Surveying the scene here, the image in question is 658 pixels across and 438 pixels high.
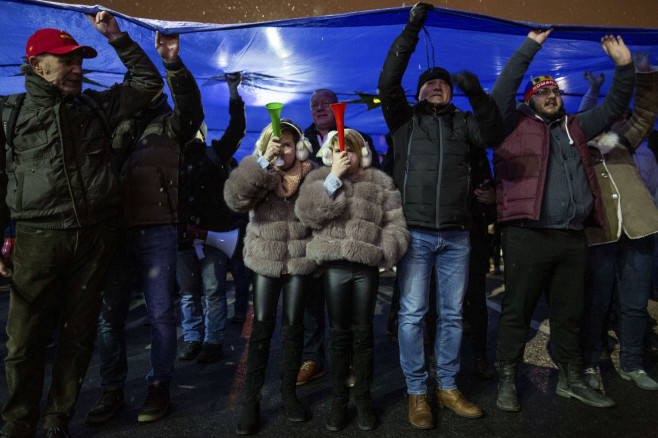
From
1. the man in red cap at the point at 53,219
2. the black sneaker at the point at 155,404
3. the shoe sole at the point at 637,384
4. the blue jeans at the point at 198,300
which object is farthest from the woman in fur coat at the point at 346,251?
the shoe sole at the point at 637,384

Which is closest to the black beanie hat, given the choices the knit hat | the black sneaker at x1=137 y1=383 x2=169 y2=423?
the knit hat

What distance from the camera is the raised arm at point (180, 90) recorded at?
2822 mm

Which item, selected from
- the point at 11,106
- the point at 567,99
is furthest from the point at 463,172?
the point at 567,99

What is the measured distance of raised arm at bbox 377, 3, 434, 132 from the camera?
278 centimetres

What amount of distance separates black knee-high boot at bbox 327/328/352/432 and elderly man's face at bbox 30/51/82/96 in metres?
2.16

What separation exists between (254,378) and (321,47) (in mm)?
2948

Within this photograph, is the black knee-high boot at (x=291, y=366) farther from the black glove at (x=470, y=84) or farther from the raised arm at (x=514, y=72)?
the raised arm at (x=514, y=72)

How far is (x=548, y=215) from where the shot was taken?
9.84ft

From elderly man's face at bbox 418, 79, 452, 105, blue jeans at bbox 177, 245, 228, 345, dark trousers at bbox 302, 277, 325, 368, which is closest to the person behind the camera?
elderly man's face at bbox 418, 79, 452, 105

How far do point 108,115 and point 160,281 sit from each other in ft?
3.68

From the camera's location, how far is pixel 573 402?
312 cm

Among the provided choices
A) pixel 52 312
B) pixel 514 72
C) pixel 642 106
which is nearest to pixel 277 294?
pixel 52 312

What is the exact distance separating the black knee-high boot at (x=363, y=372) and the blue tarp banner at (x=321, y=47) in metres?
2.26

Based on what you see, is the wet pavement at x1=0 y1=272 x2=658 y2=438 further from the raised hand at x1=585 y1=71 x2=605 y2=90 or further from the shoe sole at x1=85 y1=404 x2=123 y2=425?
the raised hand at x1=585 y1=71 x2=605 y2=90
